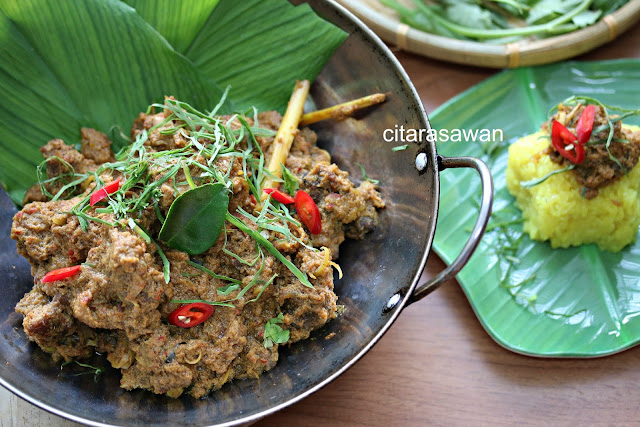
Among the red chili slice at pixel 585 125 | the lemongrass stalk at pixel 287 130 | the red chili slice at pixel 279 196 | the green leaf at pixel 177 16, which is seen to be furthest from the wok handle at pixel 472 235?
the green leaf at pixel 177 16

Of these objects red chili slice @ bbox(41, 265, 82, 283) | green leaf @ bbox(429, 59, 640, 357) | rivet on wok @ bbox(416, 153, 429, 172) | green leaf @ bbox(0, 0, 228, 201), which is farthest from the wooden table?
green leaf @ bbox(0, 0, 228, 201)

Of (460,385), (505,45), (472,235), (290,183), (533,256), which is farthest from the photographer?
(505,45)

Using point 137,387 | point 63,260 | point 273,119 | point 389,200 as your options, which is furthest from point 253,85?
point 137,387

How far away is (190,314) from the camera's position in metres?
2.16

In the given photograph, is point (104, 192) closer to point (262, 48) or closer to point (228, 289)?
point (228, 289)

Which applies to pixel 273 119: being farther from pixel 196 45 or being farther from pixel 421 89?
pixel 421 89

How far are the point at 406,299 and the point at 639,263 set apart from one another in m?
1.44

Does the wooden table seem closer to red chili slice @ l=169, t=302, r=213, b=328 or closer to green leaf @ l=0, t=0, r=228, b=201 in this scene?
red chili slice @ l=169, t=302, r=213, b=328

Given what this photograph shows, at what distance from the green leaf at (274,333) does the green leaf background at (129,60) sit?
42.9 inches

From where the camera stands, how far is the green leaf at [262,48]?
106 inches

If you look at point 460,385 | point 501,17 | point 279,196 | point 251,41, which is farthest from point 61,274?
point 501,17

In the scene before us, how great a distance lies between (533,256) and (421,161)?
37.9 inches

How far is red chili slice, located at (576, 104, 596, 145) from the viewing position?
2.74 metres

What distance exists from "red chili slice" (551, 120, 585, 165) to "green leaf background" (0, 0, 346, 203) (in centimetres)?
116
